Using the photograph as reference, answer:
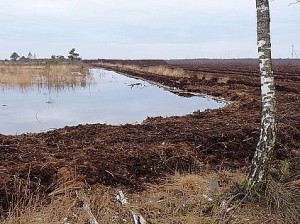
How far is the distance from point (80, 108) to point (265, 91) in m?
12.9

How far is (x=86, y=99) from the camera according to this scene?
2073 centimetres

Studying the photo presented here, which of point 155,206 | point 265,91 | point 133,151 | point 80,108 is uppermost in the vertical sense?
point 265,91

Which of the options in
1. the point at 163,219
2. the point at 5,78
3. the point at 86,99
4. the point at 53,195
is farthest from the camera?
the point at 5,78

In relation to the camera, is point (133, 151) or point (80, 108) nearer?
point (133, 151)

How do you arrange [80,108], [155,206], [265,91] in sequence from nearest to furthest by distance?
1. [265,91]
2. [155,206]
3. [80,108]

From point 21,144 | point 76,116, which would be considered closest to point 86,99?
point 76,116

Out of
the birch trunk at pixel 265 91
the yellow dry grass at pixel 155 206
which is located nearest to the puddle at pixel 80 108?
the yellow dry grass at pixel 155 206

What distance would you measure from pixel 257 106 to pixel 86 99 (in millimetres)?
9638

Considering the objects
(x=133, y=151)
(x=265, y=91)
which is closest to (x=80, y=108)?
(x=133, y=151)

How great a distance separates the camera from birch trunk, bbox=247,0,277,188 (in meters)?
4.93

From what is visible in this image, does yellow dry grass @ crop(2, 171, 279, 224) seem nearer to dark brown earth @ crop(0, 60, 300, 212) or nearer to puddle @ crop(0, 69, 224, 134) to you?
dark brown earth @ crop(0, 60, 300, 212)

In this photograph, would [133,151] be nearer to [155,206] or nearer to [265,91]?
[155,206]

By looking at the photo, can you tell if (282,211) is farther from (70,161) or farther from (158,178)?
(70,161)

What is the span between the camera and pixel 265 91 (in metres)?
4.96
